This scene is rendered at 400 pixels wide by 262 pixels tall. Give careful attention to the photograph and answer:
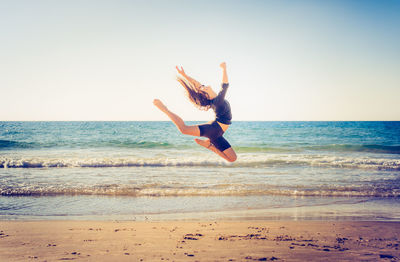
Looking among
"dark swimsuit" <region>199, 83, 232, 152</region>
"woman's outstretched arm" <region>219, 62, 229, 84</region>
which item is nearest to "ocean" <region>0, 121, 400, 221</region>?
"dark swimsuit" <region>199, 83, 232, 152</region>

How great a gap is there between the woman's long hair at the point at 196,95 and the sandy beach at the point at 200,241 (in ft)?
7.64

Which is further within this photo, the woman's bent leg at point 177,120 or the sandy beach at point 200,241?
the sandy beach at point 200,241

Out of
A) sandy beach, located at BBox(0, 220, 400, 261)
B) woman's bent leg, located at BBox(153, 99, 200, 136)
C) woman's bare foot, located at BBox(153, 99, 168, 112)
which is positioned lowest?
sandy beach, located at BBox(0, 220, 400, 261)

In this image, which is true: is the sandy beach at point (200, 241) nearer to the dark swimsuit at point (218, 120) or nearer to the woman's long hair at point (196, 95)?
the dark swimsuit at point (218, 120)

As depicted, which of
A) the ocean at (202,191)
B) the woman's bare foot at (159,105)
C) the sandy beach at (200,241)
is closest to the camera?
the woman's bare foot at (159,105)

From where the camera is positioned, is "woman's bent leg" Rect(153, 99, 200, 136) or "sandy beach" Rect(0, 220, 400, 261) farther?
"sandy beach" Rect(0, 220, 400, 261)

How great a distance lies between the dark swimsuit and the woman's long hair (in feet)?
0.38

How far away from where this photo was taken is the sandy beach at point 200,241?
4996 mm

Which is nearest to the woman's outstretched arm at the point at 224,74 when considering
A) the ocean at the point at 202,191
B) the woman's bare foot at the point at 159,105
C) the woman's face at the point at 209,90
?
the woman's face at the point at 209,90

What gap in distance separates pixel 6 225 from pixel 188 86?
15.4ft

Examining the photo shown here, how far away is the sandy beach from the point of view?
197 inches

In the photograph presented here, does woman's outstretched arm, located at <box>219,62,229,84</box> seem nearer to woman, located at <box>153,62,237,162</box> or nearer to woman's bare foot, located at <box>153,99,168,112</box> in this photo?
woman, located at <box>153,62,237,162</box>

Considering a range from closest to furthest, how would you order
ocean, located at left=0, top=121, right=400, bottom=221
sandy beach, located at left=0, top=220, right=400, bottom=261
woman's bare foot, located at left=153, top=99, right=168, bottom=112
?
1. woman's bare foot, located at left=153, top=99, right=168, bottom=112
2. sandy beach, located at left=0, top=220, right=400, bottom=261
3. ocean, located at left=0, top=121, right=400, bottom=221

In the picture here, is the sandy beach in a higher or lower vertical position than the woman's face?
lower
